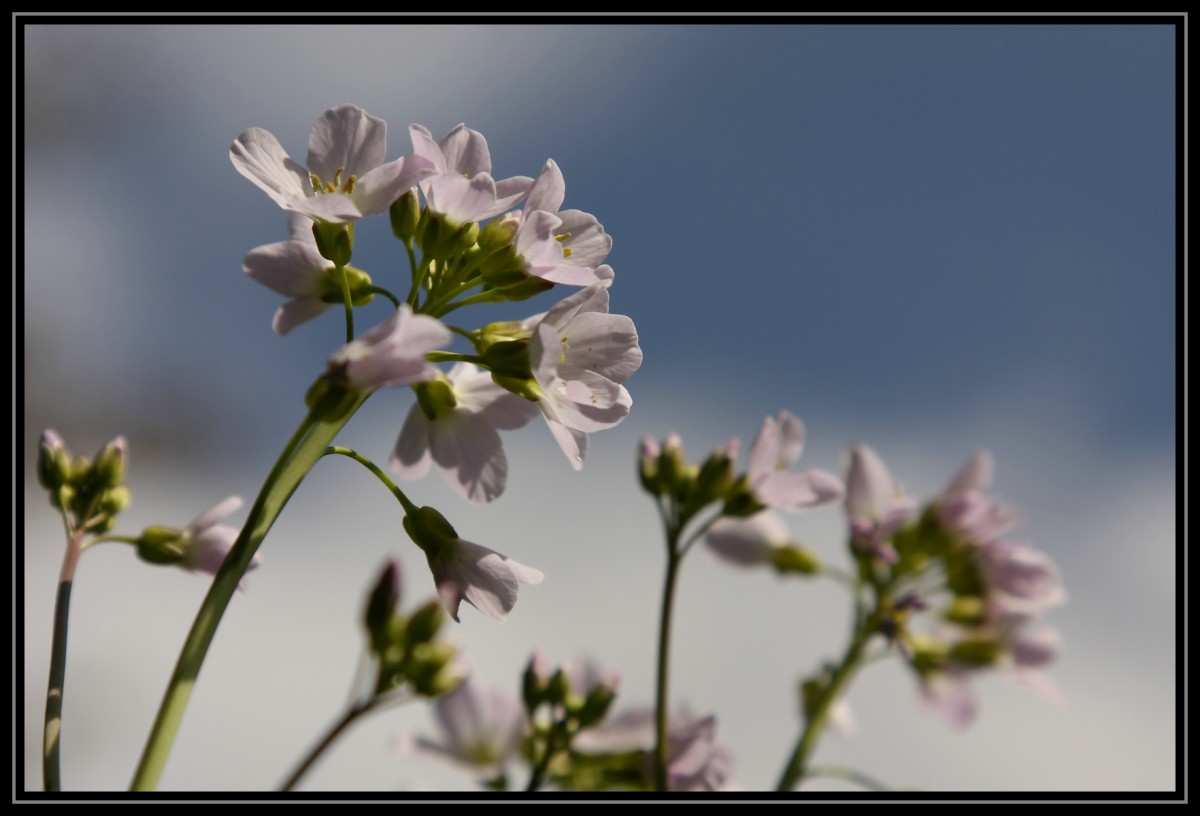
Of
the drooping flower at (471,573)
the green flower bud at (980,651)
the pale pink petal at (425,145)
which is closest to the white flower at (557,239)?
the pale pink petal at (425,145)

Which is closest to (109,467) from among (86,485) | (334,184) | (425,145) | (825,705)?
(86,485)

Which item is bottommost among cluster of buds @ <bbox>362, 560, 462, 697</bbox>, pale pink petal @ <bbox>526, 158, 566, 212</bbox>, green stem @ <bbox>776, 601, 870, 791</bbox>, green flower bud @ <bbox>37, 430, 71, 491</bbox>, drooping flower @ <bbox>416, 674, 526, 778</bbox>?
drooping flower @ <bbox>416, 674, 526, 778</bbox>

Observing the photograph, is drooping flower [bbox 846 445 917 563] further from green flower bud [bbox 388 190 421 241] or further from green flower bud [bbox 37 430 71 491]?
green flower bud [bbox 37 430 71 491]

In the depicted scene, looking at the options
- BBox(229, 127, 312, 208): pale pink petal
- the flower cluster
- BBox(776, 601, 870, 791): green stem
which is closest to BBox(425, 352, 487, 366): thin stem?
the flower cluster

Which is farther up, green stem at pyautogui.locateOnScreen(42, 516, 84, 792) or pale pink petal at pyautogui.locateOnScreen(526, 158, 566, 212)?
pale pink petal at pyautogui.locateOnScreen(526, 158, 566, 212)

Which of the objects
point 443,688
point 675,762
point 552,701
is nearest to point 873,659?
point 675,762
